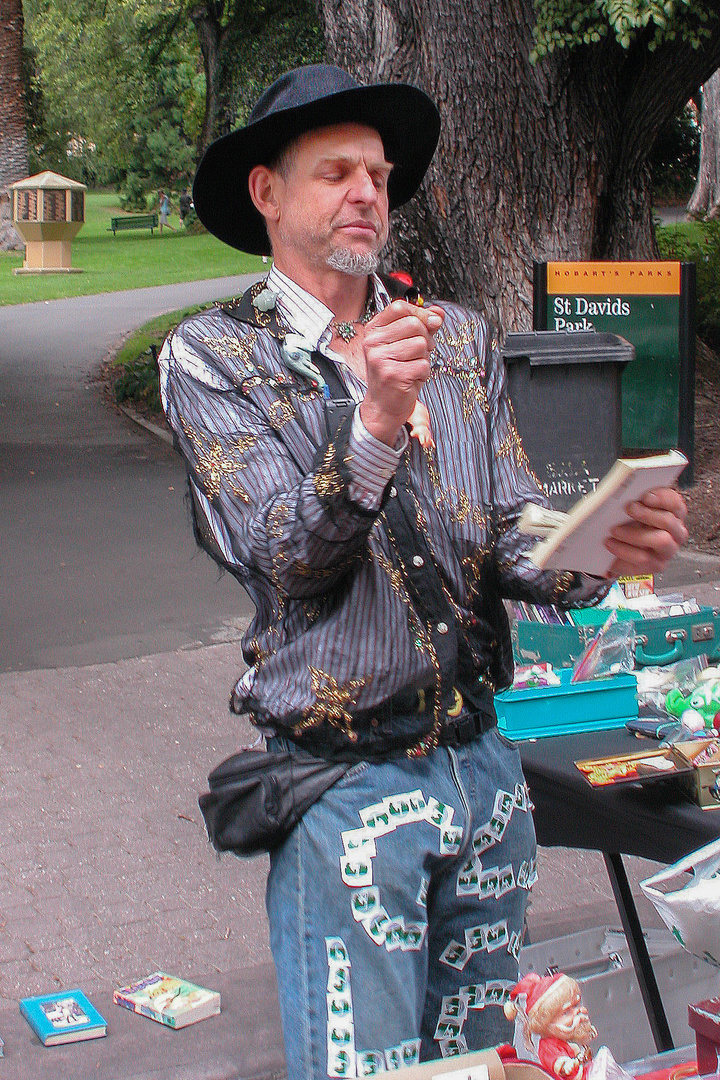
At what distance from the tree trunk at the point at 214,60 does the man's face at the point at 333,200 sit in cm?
2143

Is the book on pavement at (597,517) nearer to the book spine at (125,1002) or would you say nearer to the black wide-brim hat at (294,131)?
the black wide-brim hat at (294,131)

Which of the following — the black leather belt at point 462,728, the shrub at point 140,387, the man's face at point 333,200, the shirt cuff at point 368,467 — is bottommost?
the shrub at point 140,387

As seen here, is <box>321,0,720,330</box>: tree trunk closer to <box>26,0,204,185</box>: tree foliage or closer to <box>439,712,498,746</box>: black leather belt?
<box>439,712,498,746</box>: black leather belt

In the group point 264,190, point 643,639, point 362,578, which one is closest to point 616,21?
point 643,639

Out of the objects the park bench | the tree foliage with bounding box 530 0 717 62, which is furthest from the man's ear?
the park bench

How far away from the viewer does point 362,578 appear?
74.2 inches

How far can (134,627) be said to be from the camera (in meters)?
6.69

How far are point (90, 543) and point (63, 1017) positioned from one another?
506 cm

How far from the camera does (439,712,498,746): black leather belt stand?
195cm

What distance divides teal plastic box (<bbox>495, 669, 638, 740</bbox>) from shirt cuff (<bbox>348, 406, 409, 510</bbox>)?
1127 mm

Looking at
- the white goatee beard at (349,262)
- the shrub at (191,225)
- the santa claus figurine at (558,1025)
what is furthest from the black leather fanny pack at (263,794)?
the shrub at (191,225)

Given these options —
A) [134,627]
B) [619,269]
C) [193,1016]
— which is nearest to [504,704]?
[193,1016]

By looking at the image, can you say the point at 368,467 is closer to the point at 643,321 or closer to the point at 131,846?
the point at 131,846

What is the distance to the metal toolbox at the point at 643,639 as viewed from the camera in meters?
3.24
